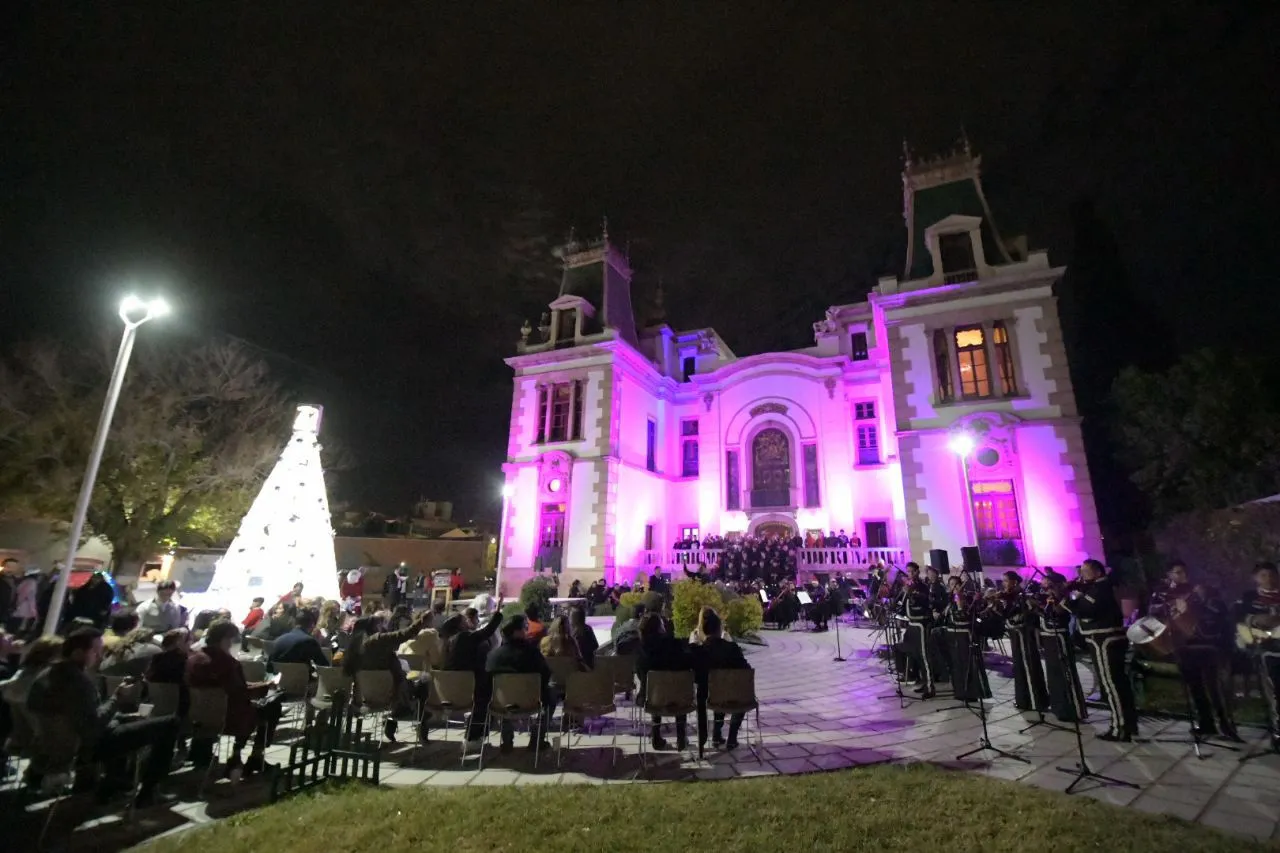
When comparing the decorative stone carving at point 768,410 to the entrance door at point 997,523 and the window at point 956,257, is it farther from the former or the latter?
the entrance door at point 997,523

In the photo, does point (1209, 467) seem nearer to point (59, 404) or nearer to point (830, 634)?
point (830, 634)

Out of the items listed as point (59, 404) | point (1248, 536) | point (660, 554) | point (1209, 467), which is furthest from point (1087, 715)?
point (59, 404)

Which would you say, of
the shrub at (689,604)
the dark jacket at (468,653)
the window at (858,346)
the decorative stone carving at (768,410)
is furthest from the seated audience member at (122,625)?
the window at (858,346)

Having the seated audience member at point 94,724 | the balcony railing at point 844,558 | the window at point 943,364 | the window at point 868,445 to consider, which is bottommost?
the seated audience member at point 94,724

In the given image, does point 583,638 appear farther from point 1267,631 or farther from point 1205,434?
point 1205,434

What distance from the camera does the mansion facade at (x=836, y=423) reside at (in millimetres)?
16938

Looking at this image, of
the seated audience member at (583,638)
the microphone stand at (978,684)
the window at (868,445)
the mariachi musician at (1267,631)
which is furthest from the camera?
the window at (868,445)

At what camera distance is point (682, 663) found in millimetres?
6199

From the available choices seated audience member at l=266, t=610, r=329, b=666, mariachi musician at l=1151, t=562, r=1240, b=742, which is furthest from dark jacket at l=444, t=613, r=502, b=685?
mariachi musician at l=1151, t=562, r=1240, b=742

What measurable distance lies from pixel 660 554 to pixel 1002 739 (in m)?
19.2

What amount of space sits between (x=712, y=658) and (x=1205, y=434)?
702 inches

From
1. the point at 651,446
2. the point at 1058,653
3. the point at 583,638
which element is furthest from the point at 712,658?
the point at 651,446

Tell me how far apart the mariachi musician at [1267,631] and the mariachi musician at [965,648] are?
253 cm

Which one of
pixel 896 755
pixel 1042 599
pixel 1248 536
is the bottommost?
pixel 896 755
